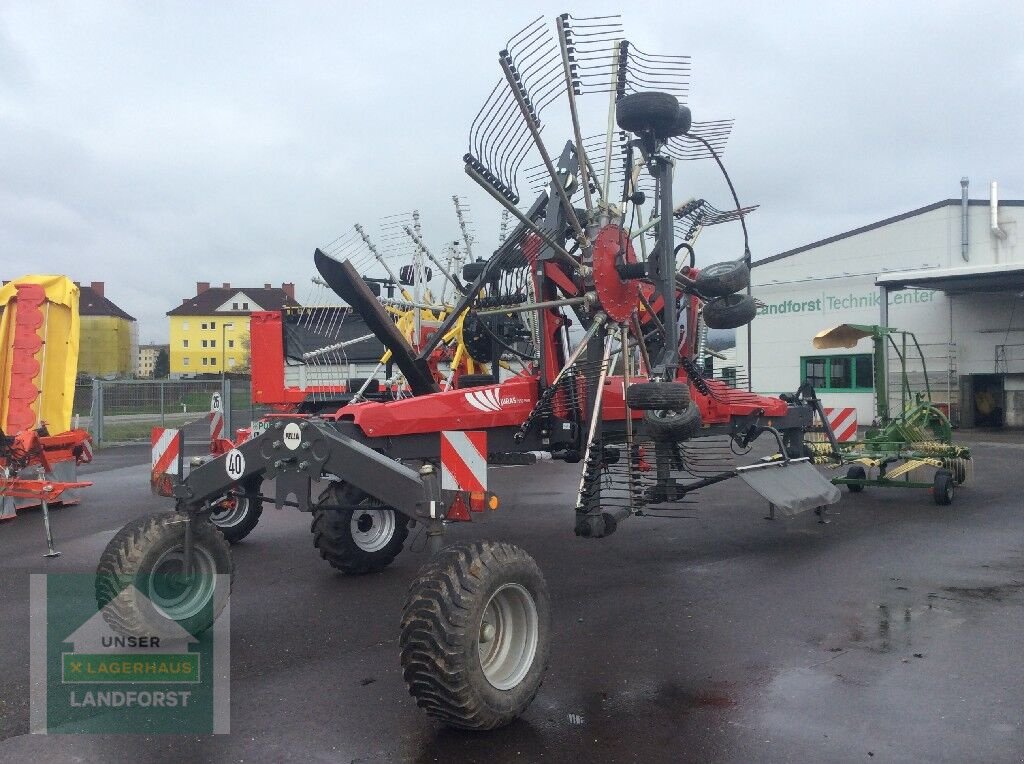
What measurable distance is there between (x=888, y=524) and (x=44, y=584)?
27.2 ft

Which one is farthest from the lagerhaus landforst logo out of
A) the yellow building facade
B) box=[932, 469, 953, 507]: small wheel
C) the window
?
the yellow building facade

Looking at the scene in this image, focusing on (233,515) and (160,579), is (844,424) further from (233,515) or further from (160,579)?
(160,579)

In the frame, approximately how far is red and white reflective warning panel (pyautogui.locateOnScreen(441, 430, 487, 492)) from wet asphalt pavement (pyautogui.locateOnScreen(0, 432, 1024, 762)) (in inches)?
44.6

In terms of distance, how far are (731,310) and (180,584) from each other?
4.78 metres

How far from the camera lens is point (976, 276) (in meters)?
22.5

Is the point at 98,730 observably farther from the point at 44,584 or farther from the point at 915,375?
the point at 915,375

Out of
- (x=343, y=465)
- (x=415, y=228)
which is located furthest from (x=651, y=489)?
(x=415, y=228)

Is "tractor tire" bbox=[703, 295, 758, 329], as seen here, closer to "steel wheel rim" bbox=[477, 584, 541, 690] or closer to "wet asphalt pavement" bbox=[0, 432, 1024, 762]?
"wet asphalt pavement" bbox=[0, 432, 1024, 762]

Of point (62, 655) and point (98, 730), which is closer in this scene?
point (98, 730)

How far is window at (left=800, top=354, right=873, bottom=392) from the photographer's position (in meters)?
26.9

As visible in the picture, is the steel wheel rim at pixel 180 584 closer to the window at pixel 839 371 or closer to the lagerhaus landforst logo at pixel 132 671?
the lagerhaus landforst logo at pixel 132 671

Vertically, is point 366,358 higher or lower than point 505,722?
higher

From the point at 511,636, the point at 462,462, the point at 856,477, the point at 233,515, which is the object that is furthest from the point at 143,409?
the point at 511,636

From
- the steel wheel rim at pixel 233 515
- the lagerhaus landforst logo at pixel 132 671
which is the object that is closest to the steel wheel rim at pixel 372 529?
the lagerhaus landforst logo at pixel 132 671
